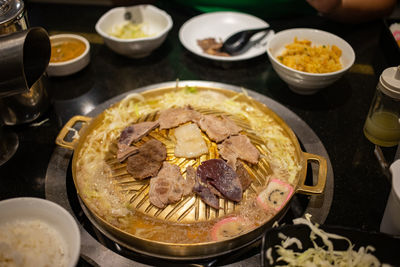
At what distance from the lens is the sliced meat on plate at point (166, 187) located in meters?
1.59

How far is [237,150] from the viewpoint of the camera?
5.86 ft

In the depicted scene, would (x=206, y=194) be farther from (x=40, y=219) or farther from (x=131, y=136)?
(x=40, y=219)

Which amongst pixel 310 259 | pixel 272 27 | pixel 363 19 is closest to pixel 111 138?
pixel 310 259

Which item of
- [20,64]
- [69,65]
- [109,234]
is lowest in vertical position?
[109,234]

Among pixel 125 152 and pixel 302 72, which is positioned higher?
pixel 302 72

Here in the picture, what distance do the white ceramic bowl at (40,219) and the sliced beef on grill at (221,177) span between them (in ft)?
2.09

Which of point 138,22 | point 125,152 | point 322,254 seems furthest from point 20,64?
point 138,22

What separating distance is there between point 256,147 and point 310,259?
28.2 inches

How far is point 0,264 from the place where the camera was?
1258 millimetres

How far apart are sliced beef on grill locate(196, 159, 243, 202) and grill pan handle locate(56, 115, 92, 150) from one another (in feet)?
2.48

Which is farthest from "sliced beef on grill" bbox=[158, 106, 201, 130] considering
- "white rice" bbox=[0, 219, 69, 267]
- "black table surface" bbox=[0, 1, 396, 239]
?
"white rice" bbox=[0, 219, 69, 267]

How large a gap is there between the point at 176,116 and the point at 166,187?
499 millimetres

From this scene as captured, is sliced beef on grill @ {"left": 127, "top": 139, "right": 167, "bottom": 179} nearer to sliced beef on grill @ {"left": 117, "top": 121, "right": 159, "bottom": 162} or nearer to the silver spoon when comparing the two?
sliced beef on grill @ {"left": 117, "top": 121, "right": 159, "bottom": 162}

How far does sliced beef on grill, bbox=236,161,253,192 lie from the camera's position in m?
1.66
